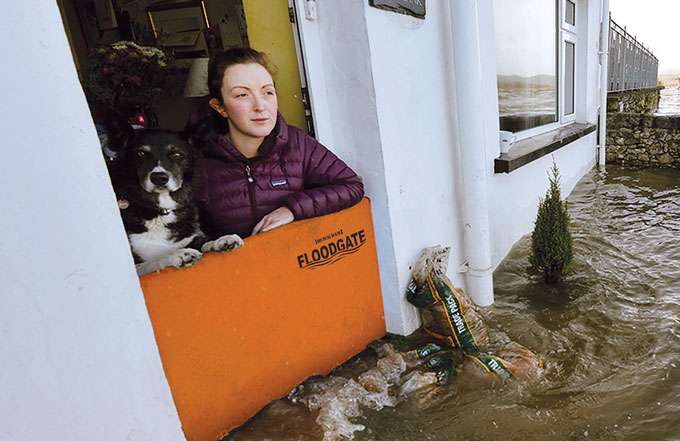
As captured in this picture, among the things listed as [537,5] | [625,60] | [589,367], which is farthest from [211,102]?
[625,60]

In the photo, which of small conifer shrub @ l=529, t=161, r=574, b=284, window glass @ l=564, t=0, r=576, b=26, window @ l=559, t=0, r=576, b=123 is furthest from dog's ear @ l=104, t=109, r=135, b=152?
window glass @ l=564, t=0, r=576, b=26

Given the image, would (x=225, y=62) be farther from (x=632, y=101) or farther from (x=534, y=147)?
(x=632, y=101)

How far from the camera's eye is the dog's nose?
1.62 metres

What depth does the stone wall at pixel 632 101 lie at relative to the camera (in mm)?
9945

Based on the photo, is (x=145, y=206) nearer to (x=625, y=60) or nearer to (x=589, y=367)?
(x=589, y=367)

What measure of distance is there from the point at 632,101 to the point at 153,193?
1528cm

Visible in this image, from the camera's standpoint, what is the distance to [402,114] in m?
2.59

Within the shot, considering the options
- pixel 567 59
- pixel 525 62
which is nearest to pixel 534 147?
pixel 525 62

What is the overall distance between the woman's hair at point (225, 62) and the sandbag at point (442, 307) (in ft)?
5.45

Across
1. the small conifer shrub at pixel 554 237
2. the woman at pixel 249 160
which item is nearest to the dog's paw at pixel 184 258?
the woman at pixel 249 160

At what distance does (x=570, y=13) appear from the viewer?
20.0ft

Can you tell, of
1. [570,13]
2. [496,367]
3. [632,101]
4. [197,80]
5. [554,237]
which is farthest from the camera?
[632,101]

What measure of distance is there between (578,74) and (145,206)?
744 centimetres

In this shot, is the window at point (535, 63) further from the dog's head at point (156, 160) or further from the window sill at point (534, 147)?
the dog's head at point (156, 160)
